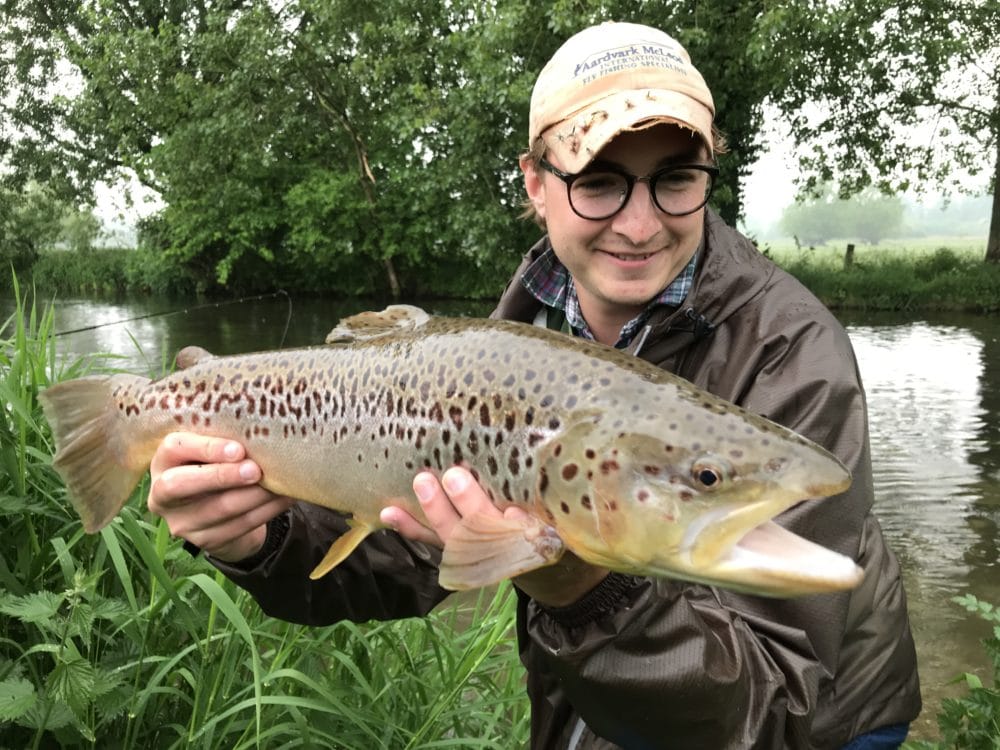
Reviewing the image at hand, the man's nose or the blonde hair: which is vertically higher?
the blonde hair

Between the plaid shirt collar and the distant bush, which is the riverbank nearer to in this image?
the plaid shirt collar

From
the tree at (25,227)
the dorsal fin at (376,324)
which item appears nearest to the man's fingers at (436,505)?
the dorsal fin at (376,324)

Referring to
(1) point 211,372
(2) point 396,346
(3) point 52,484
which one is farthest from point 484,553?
(3) point 52,484

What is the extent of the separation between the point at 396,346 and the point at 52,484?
1.82 meters

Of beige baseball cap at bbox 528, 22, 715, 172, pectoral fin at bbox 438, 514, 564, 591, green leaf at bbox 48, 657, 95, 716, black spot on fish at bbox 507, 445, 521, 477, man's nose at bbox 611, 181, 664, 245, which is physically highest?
beige baseball cap at bbox 528, 22, 715, 172

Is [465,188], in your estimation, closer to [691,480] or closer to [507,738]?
[507,738]

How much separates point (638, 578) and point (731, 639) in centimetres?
24

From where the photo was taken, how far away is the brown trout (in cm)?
141

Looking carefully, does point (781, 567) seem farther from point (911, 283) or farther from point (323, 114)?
point (323, 114)

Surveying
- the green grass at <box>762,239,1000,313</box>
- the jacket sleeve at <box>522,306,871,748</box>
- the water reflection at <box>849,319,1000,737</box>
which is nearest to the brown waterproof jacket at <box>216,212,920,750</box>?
the jacket sleeve at <box>522,306,871,748</box>

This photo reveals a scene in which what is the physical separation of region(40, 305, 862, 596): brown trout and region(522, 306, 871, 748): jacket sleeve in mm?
144

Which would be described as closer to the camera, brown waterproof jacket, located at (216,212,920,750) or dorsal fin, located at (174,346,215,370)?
brown waterproof jacket, located at (216,212,920,750)

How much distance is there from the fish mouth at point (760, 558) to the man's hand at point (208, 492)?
3.86 ft

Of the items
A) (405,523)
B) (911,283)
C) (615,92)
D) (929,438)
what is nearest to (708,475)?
(405,523)
